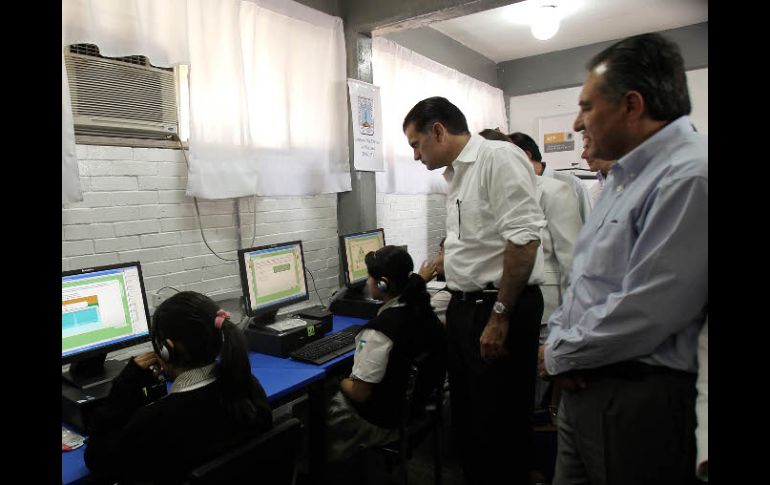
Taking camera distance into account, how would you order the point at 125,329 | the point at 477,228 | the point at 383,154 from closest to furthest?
the point at 125,329 → the point at 477,228 → the point at 383,154

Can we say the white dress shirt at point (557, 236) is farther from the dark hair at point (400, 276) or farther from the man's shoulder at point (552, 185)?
the dark hair at point (400, 276)

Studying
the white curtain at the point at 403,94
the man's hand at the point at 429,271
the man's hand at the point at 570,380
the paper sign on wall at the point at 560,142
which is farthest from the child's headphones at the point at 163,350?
the paper sign on wall at the point at 560,142

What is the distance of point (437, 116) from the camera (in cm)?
208

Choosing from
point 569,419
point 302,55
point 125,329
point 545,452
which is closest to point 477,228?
point 569,419

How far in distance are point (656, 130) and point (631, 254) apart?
285 mm

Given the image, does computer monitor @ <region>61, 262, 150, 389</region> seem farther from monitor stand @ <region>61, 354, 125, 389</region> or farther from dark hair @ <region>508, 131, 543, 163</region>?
dark hair @ <region>508, 131, 543, 163</region>

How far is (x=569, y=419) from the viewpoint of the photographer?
4.00 ft

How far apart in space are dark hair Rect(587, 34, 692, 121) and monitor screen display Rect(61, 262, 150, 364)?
168cm

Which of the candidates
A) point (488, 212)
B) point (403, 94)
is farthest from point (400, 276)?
point (403, 94)

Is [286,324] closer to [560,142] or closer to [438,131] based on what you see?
[438,131]

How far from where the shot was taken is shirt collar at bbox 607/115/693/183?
1.04 m

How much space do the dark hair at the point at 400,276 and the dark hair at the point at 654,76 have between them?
1048mm
